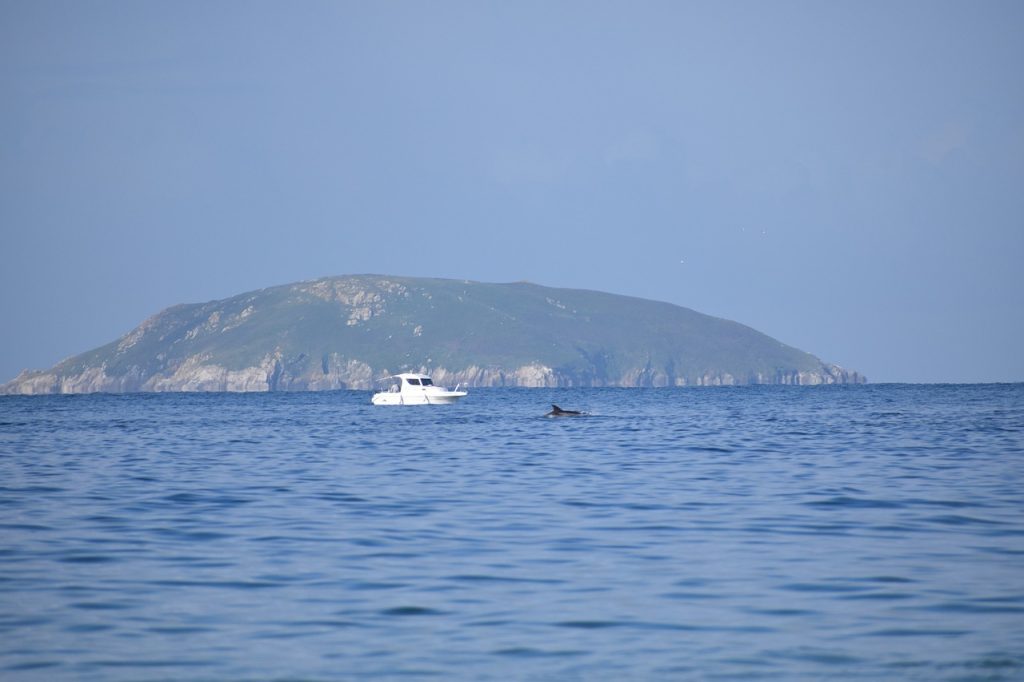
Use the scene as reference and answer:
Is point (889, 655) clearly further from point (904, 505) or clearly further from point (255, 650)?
point (904, 505)

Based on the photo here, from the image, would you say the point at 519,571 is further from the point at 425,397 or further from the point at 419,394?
the point at 419,394

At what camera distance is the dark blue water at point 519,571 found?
48.8 ft

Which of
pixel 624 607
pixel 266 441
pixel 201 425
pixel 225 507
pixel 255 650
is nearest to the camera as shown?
pixel 255 650

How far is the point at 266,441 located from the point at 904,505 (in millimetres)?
43267

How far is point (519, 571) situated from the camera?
20.9 m

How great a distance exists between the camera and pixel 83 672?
14.4 meters

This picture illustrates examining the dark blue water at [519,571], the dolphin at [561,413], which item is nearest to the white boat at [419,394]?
the dolphin at [561,413]

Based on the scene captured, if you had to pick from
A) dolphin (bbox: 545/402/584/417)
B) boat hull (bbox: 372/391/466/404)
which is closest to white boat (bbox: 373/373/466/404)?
boat hull (bbox: 372/391/466/404)

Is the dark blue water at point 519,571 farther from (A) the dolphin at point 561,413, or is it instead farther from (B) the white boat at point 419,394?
(B) the white boat at point 419,394

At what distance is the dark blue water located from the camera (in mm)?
14883

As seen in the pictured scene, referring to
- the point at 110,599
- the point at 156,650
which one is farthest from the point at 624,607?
the point at 110,599

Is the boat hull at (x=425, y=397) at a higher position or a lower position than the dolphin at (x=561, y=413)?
higher

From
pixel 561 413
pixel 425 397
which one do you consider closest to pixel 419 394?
pixel 425 397

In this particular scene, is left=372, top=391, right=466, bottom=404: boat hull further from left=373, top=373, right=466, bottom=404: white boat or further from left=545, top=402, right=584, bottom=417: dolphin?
A: left=545, top=402, right=584, bottom=417: dolphin
